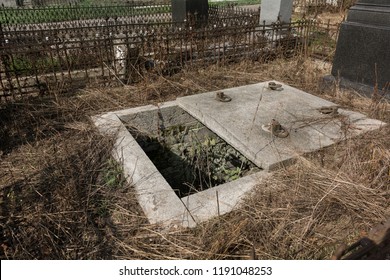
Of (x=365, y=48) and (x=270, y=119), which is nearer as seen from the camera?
(x=270, y=119)

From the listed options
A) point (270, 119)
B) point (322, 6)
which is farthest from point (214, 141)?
point (322, 6)

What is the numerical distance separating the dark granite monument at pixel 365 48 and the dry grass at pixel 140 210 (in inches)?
35.5

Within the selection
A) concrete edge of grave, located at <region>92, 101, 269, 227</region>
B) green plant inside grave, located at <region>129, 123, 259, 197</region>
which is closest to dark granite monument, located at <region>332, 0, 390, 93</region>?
green plant inside grave, located at <region>129, 123, 259, 197</region>

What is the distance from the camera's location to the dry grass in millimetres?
1995

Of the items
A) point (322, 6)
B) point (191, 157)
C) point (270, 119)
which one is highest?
point (322, 6)

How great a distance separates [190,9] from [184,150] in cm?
796

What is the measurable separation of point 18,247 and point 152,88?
3195mm

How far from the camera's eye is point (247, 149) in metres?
2.98

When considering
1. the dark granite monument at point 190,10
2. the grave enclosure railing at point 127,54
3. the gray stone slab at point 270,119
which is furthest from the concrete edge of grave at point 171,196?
the dark granite monument at point 190,10

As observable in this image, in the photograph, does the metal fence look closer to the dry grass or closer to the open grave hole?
the dry grass

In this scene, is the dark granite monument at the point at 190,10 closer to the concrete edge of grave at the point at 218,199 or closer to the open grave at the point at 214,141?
→ the open grave at the point at 214,141

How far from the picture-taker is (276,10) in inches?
303

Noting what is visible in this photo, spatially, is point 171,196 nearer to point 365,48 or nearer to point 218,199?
point 218,199

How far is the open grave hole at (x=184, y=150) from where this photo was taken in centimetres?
347
